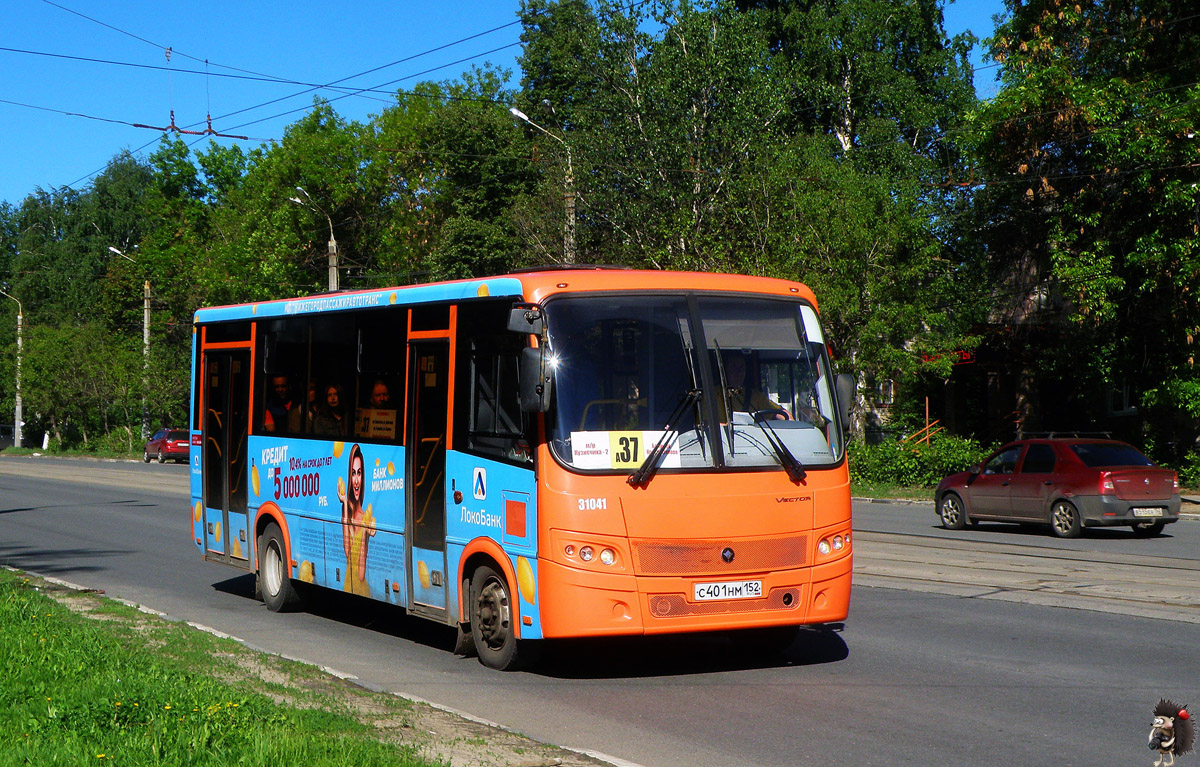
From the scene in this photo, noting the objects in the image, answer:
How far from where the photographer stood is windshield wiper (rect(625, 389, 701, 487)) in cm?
823

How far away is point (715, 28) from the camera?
3841cm

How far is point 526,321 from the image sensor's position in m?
8.35

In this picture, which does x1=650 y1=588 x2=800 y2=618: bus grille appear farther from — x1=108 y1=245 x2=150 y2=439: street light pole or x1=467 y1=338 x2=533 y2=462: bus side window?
x1=108 y1=245 x2=150 y2=439: street light pole

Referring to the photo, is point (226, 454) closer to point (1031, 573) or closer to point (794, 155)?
point (1031, 573)

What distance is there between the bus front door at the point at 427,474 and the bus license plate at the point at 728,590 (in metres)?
2.17

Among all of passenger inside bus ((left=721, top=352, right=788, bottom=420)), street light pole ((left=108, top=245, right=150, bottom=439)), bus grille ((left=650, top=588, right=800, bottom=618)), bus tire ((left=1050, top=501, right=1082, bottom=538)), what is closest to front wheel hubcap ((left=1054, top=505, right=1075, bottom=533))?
bus tire ((left=1050, top=501, right=1082, bottom=538))

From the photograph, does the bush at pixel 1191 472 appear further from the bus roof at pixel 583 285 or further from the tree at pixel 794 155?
the bus roof at pixel 583 285

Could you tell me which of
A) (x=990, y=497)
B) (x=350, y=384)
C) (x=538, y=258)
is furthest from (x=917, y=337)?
(x=350, y=384)

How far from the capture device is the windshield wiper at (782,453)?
8.66m

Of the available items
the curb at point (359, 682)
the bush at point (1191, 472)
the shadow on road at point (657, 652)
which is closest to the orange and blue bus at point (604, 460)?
the shadow on road at point (657, 652)

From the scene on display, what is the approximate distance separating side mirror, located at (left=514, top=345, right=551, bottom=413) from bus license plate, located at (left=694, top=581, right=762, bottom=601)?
158 cm

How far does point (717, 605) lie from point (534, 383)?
1.92 metres

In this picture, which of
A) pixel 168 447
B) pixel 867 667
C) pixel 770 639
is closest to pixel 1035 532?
pixel 770 639

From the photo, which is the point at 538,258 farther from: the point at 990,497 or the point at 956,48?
the point at 990,497
